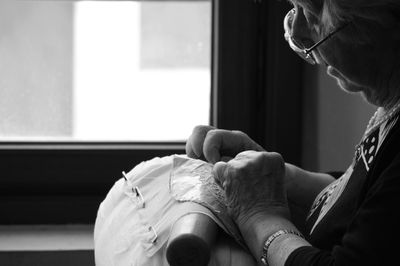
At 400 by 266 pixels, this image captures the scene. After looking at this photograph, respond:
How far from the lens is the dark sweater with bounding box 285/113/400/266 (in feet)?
2.84

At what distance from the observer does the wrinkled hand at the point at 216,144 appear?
1.28 meters

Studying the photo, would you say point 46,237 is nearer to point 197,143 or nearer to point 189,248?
point 197,143

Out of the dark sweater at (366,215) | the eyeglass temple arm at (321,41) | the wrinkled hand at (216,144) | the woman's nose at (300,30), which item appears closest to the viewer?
the dark sweater at (366,215)

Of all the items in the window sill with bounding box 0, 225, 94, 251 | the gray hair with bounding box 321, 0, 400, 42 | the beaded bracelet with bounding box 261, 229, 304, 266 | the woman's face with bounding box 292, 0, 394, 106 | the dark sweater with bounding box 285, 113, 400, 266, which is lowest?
the window sill with bounding box 0, 225, 94, 251

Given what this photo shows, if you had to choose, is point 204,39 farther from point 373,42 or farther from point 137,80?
point 373,42

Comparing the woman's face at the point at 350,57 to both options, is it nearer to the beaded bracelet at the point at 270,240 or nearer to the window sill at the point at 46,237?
the beaded bracelet at the point at 270,240

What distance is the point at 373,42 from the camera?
3.24 ft

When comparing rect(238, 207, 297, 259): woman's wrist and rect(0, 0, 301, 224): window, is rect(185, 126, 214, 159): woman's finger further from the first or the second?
rect(0, 0, 301, 224): window

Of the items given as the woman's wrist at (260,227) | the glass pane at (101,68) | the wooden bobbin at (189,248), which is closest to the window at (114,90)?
the glass pane at (101,68)

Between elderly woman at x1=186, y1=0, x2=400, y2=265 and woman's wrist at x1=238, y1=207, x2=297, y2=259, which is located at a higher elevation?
elderly woman at x1=186, y1=0, x2=400, y2=265

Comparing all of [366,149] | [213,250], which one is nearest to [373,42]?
[366,149]

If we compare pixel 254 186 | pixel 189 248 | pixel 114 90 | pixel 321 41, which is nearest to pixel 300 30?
pixel 321 41

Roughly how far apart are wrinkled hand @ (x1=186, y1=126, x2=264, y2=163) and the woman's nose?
261mm

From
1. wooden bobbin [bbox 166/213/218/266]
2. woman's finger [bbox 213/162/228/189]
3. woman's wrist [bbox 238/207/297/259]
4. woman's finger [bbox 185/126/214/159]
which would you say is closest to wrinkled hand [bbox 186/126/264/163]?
woman's finger [bbox 185/126/214/159]
